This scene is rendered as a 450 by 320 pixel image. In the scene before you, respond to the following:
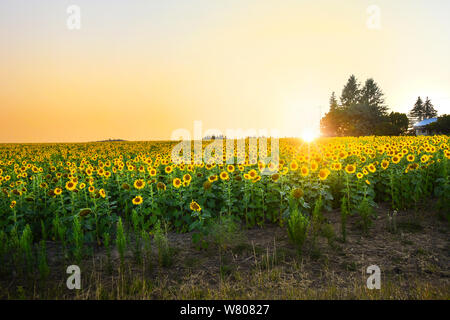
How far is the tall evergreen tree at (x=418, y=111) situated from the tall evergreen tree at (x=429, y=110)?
129 cm

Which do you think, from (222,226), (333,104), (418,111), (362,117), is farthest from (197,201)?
(418,111)

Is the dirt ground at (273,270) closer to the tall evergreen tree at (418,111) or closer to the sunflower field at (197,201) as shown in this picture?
the sunflower field at (197,201)

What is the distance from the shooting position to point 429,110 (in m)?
106

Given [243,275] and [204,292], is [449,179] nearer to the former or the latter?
[243,275]

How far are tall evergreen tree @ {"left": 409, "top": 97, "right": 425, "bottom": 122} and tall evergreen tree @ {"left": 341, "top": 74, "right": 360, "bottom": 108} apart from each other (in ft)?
126

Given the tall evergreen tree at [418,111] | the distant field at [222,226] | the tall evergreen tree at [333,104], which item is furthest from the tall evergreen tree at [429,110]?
the distant field at [222,226]

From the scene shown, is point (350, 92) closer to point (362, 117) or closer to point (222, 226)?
point (362, 117)

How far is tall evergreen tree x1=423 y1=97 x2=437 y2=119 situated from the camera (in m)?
106

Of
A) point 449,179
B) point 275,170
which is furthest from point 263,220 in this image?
point 449,179

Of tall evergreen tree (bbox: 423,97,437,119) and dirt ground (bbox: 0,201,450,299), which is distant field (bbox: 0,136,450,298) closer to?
dirt ground (bbox: 0,201,450,299)

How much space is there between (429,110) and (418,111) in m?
4.06

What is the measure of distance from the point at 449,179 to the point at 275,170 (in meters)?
3.83

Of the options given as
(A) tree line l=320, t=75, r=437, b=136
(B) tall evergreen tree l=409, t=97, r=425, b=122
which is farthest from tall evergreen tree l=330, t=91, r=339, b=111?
(B) tall evergreen tree l=409, t=97, r=425, b=122
